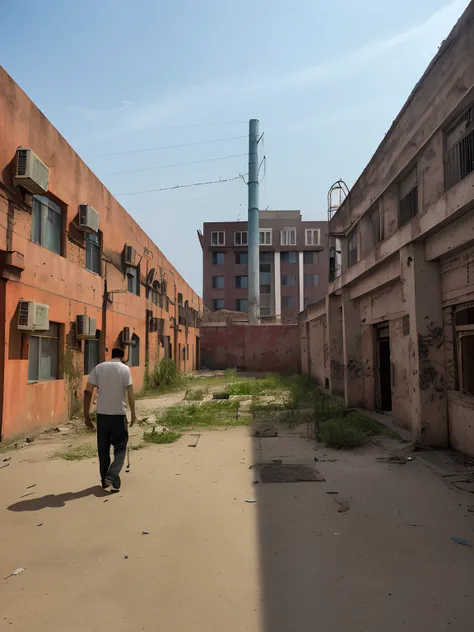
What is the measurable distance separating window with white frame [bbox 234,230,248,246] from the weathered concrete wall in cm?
1893

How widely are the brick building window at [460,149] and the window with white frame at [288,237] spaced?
41271 millimetres

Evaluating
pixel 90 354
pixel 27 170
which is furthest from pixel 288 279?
pixel 27 170

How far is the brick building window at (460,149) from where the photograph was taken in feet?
19.3

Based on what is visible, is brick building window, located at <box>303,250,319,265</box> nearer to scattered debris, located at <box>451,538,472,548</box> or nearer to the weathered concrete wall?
the weathered concrete wall

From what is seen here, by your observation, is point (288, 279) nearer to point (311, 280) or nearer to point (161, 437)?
point (311, 280)

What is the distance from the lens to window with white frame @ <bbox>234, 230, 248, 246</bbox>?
46219 mm

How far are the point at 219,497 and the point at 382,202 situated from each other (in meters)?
7.00

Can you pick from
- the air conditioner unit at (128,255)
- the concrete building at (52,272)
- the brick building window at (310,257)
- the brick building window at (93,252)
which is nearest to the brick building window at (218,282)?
the brick building window at (310,257)

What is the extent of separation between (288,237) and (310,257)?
3.19 m

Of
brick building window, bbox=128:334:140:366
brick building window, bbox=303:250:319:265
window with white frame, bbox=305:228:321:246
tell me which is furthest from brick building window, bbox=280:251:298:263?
brick building window, bbox=128:334:140:366

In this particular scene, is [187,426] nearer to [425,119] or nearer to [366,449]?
[366,449]

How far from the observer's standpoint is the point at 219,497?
190 inches

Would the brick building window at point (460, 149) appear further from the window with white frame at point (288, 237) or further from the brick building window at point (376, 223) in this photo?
the window with white frame at point (288, 237)

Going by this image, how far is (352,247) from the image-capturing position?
1203cm
